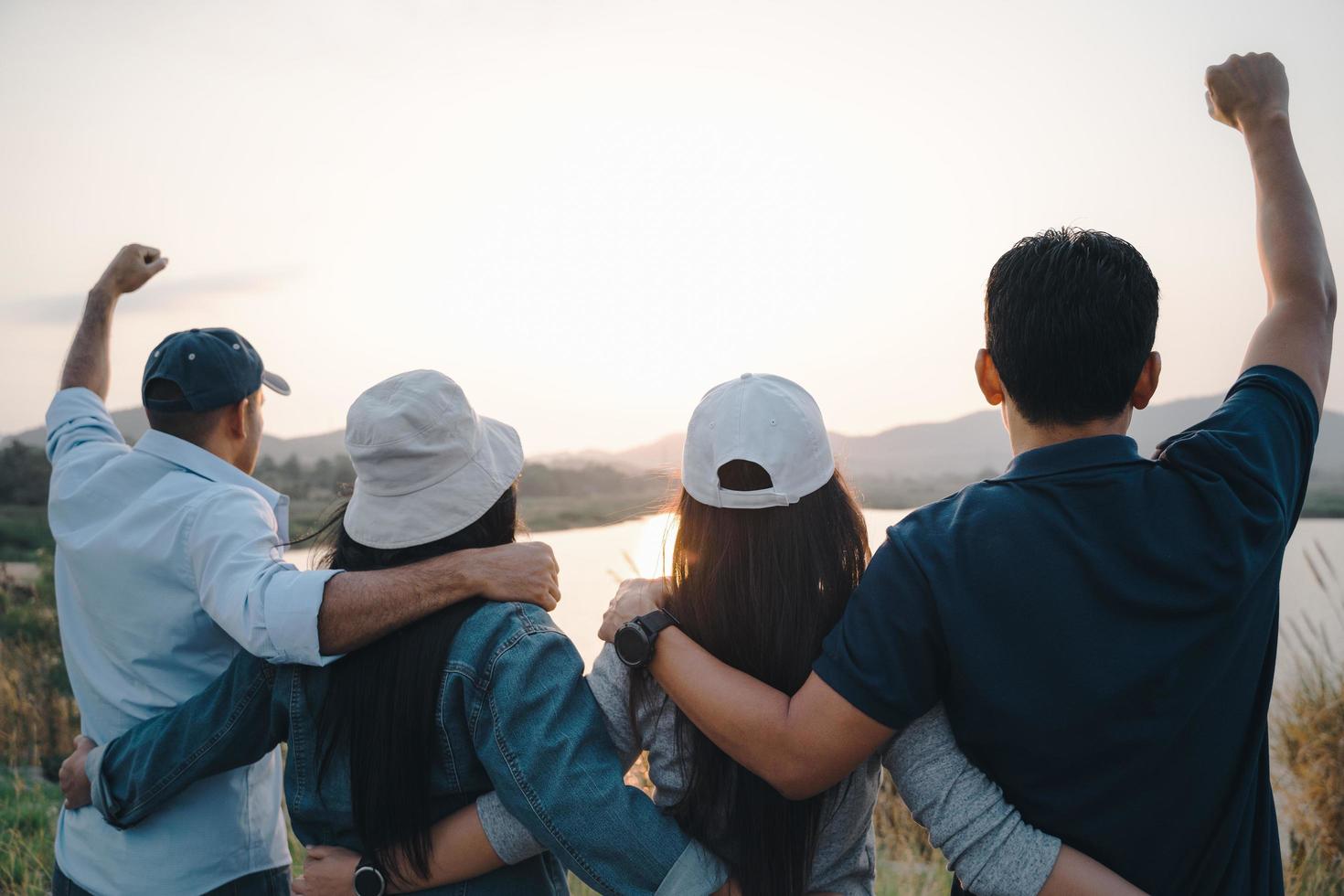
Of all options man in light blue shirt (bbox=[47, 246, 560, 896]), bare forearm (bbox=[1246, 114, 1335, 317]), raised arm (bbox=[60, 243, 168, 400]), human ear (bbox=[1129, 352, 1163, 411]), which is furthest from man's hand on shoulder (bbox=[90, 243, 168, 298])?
bare forearm (bbox=[1246, 114, 1335, 317])

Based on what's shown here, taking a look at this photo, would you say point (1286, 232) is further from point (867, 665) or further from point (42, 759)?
point (42, 759)

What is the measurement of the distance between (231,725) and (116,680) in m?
0.54

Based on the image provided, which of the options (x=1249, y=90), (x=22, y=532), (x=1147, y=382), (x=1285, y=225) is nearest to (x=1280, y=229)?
(x=1285, y=225)

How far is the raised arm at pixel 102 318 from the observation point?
288 cm

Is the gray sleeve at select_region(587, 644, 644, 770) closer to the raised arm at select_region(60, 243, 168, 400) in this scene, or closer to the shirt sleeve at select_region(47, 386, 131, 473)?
the shirt sleeve at select_region(47, 386, 131, 473)

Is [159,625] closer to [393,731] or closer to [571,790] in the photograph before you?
[393,731]

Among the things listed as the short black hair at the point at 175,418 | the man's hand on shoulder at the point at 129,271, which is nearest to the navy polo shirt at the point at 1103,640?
the short black hair at the point at 175,418

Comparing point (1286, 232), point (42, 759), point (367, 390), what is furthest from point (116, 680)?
point (42, 759)

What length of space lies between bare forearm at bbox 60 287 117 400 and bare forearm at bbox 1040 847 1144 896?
2793 millimetres

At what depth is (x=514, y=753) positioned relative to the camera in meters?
1.67

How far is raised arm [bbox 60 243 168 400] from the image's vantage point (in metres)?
2.88

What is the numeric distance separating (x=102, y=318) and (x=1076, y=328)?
2.84 meters

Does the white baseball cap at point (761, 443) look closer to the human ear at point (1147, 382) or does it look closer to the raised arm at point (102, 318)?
the human ear at point (1147, 382)

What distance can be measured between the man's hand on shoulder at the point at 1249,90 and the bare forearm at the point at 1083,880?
4.82 feet
